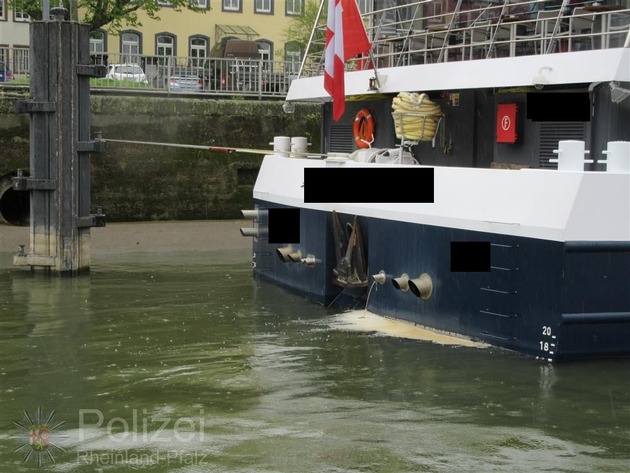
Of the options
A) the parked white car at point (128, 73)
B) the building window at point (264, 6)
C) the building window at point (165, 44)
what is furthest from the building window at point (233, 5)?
the parked white car at point (128, 73)

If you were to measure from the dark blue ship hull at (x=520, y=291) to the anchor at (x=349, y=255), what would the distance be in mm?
745

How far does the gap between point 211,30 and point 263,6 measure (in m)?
2.43

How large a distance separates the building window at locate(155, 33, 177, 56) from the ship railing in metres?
30.9

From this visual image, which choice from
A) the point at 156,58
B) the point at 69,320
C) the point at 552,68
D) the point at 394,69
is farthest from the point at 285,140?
the point at 156,58

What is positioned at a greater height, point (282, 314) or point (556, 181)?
point (556, 181)

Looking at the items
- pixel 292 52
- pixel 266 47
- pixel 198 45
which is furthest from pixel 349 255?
pixel 266 47

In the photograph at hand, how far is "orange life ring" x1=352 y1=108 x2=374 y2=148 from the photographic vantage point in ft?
53.8

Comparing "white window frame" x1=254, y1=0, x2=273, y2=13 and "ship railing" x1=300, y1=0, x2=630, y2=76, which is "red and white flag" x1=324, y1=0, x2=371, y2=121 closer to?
"ship railing" x1=300, y1=0, x2=630, y2=76

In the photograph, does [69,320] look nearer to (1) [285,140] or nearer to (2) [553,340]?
(1) [285,140]

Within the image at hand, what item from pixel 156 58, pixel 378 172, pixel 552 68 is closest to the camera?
pixel 552 68

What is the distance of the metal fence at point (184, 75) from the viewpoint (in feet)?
90.7

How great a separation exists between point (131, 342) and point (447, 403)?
408 cm

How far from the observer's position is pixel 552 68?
12.5 metres

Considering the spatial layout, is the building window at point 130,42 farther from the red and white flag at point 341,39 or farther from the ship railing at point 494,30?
the red and white flag at point 341,39
